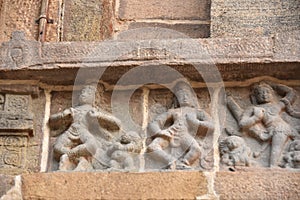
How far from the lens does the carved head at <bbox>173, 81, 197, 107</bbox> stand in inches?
195

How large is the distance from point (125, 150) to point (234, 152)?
58 centimetres

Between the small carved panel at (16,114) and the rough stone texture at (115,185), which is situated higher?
the small carved panel at (16,114)

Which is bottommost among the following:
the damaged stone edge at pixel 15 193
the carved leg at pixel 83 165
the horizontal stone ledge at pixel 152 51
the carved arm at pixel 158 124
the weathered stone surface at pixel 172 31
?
the damaged stone edge at pixel 15 193

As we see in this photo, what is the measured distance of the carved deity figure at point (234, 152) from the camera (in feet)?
15.4

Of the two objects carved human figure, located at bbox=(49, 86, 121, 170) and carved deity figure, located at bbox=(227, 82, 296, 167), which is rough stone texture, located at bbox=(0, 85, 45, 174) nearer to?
carved human figure, located at bbox=(49, 86, 121, 170)

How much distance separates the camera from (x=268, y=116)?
4836 mm

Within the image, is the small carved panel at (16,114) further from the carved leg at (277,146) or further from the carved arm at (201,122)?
the carved leg at (277,146)

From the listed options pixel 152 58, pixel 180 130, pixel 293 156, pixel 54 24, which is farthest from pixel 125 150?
pixel 54 24

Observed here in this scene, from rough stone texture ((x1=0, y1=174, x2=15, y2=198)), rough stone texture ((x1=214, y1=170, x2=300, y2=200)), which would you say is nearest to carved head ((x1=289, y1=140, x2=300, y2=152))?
rough stone texture ((x1=214, y1=170, x2=300, y2=200))

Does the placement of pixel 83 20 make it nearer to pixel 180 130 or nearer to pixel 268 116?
pixel 180 130

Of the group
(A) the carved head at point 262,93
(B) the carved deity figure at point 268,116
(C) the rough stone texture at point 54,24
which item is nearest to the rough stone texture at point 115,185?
(B) the carved deity figure at point 268,116

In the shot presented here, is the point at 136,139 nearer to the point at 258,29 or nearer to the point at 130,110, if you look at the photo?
the point at 130,110

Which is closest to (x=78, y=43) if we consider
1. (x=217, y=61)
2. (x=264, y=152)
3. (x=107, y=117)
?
(x=107, y=117)

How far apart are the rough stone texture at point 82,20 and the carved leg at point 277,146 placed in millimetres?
1261
